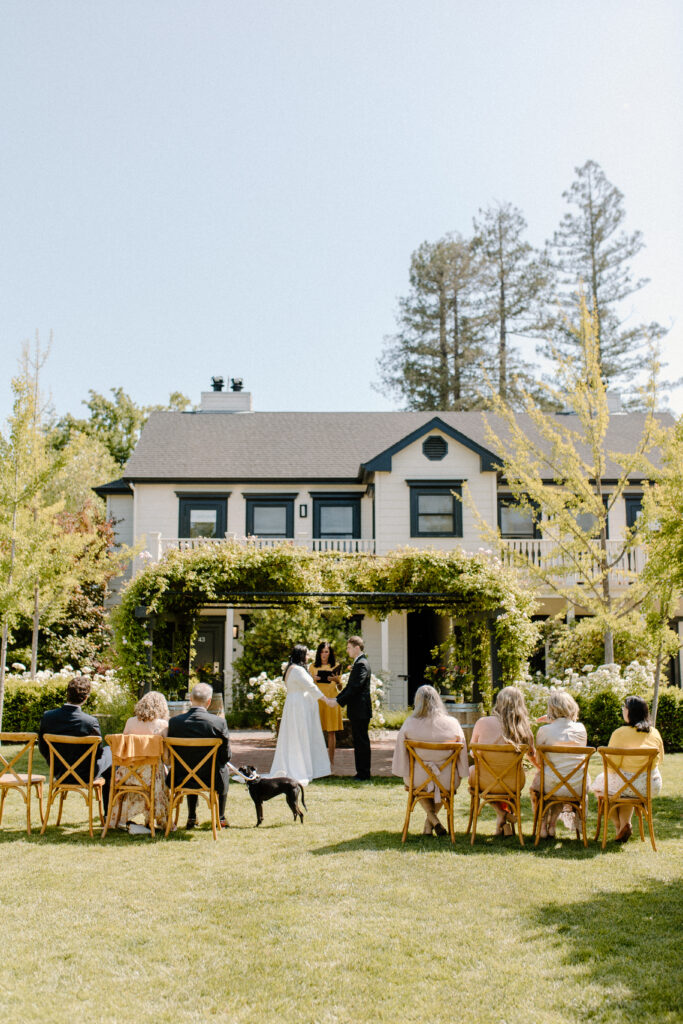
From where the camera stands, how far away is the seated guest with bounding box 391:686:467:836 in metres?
7.64

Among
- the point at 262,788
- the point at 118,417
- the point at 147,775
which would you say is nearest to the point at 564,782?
the point at 262,788

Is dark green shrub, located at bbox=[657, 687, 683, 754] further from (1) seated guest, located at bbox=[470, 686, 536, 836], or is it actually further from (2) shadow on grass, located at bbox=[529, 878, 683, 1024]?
(2) shadow on grass, located at bbox=[529, 878, 683, 1024]

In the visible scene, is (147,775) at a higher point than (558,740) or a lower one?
lower

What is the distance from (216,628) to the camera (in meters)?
22.5

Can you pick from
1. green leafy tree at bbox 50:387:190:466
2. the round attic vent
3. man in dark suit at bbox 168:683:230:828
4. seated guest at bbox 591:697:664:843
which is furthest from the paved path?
green leafy tree at bbox 50:387:190:466

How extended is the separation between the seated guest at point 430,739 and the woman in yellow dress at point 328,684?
425cm

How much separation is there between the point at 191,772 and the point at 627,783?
12.5 ft

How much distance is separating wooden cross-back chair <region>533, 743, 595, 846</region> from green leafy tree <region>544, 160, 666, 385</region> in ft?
98.1

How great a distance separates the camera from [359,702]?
1035cm

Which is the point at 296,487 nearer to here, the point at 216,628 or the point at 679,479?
the point at 216,628

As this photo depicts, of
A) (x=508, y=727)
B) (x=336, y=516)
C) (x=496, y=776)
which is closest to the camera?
(x=496, y=776)

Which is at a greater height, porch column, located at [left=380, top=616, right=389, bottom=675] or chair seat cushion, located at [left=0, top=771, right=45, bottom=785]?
porch column, located at [left=380, top=616, right=389, bottom=675]

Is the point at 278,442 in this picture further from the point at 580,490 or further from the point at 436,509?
the point at 580,490

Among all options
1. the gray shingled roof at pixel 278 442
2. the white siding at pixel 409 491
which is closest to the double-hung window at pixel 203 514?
the gray shingled roof at pixel 278 442
